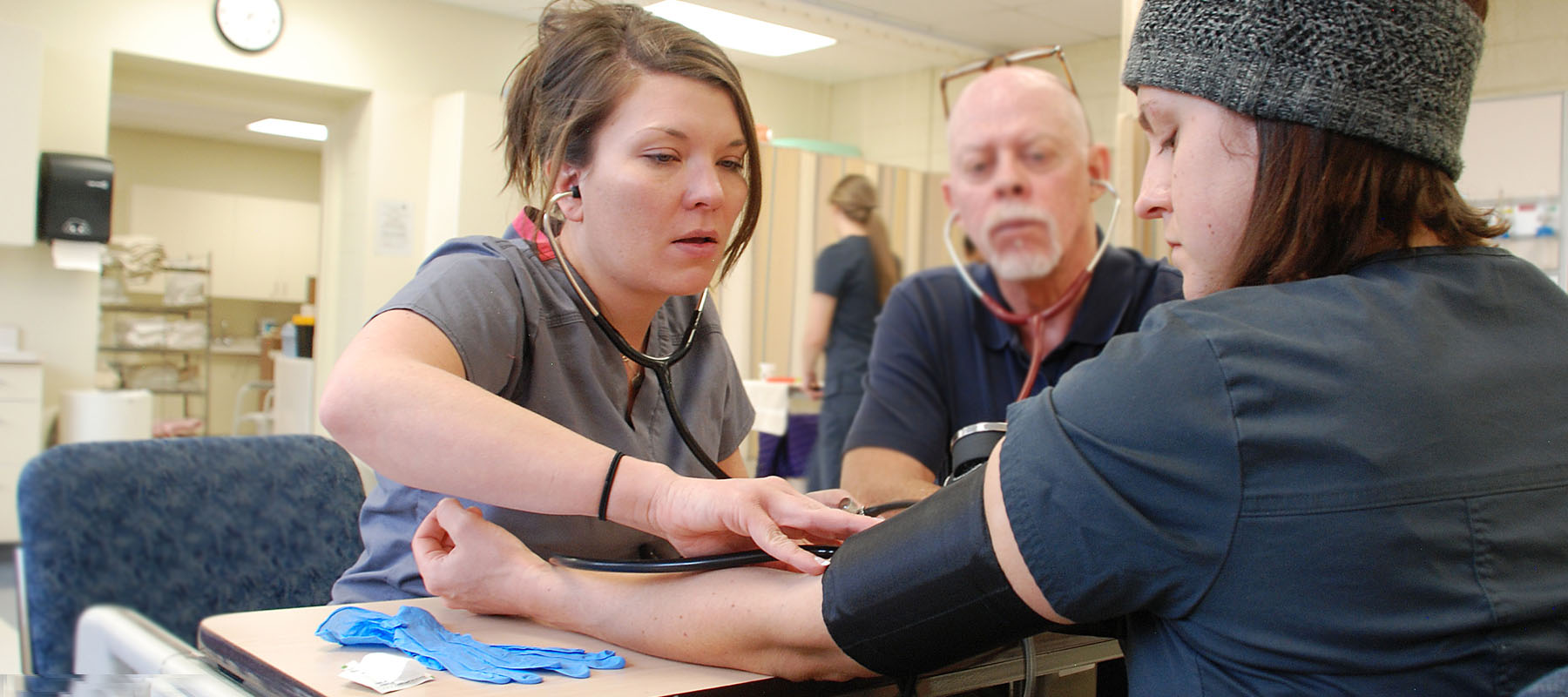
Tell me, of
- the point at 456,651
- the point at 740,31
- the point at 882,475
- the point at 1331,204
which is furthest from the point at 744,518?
the point at 740,31

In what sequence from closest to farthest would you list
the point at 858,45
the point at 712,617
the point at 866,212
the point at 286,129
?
the point at 712,617
the point at 866,212
the point at 858,45
the point at 286,129

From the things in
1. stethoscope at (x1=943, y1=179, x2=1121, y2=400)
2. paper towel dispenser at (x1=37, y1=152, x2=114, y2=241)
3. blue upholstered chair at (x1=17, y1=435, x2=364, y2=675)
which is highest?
paper towel dispenser at (x1=37, y1=152, x2=114, y2=241)

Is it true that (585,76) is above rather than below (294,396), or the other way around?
above

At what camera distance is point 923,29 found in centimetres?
528

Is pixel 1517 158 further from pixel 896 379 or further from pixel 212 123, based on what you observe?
pixel 212 123

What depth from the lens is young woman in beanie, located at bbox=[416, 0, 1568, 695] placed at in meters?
0.58

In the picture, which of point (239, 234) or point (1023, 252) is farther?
point (239, 234)

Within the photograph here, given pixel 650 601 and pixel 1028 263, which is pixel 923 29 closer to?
pixel 1028 263

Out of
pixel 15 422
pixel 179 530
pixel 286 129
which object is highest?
pixel 286 129

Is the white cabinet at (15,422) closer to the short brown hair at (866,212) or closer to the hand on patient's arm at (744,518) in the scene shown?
the short brown hair at (866,212)

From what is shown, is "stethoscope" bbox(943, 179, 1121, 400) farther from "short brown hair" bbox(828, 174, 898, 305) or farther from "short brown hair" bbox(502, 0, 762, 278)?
"short brown hair" bbox(828, 174, 898, 305)

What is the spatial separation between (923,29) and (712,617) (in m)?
4.87

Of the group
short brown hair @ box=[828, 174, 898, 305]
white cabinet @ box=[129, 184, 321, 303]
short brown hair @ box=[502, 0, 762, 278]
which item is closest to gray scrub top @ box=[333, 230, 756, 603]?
→ short brown hair @ box=[502, 0, 762, 278]

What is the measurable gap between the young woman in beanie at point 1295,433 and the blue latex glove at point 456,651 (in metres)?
0.19
